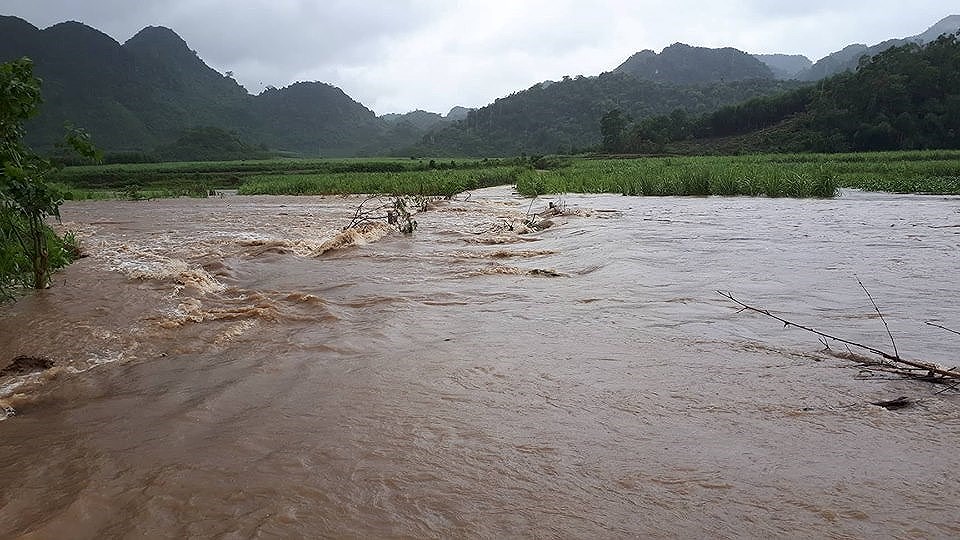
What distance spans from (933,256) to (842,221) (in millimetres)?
3753

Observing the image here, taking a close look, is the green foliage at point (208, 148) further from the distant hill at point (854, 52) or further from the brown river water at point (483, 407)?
the distant hill at point (854, 52)

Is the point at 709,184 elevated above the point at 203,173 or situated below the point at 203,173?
below

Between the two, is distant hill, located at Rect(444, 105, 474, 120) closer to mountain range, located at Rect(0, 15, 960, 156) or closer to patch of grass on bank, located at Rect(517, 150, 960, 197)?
mountain range, located at Rect(0, 15, 960, 156)

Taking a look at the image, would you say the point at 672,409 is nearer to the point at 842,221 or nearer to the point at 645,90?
the point at 842,221

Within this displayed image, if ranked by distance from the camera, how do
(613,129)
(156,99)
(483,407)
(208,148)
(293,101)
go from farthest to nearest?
(293,101) → (156,99) → (208,148) → (613,129) → (483,407)

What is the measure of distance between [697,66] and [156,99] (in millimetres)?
112733

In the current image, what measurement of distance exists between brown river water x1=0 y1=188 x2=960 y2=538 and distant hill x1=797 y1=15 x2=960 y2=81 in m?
137

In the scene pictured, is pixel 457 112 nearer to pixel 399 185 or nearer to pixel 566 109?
pixel 566 109

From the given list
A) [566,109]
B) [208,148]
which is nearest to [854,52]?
[566,109]

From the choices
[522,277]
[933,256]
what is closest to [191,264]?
[522,277]

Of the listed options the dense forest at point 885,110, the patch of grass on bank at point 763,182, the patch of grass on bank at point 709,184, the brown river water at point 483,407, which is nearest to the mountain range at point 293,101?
the dense forest at point 885,110

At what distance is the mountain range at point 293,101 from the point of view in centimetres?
9119

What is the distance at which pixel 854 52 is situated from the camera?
14325 cm

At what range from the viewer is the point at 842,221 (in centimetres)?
968
